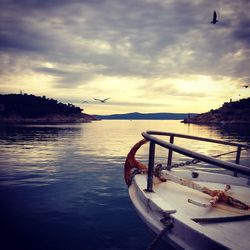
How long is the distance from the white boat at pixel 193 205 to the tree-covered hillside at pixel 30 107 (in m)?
160

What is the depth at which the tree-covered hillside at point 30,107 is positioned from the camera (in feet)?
509

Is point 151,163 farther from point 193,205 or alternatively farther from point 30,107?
point 30,107

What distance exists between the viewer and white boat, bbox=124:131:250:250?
2217mm

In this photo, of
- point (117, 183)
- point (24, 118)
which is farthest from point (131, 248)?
point (24, 118)

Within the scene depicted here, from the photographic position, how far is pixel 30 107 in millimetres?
162250

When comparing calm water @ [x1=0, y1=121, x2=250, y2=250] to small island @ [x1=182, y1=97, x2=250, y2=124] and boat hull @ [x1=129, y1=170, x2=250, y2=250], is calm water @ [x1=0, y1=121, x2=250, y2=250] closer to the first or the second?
boat hull @ [x1=129, y1=170, x2=250, y2=250]

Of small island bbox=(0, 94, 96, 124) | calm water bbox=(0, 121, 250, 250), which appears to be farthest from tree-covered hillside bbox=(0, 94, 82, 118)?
calm water bbox=(0, 121, 250, 250)

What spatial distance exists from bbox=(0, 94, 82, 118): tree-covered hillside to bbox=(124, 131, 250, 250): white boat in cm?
15976

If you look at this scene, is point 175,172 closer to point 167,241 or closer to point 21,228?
point 167,241

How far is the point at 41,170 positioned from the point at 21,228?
303 inches

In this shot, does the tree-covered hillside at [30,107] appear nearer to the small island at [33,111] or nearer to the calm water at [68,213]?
the small island at [33,111]

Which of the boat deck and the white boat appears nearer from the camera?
the white boat

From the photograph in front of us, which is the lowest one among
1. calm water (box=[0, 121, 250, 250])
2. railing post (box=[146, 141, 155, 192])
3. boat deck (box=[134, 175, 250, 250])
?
calm water (box=[0, 121, 250, 250])

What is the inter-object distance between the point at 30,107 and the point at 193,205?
560 ft
